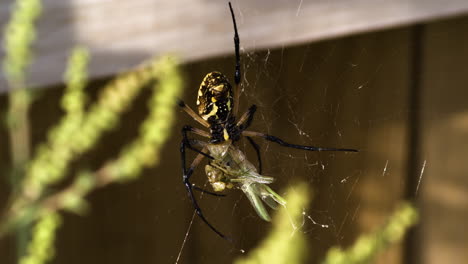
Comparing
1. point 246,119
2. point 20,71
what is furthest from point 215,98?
point 20,71

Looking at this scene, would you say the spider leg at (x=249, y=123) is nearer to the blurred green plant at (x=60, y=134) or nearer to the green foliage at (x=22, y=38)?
the blurred green plant at (x=60, y=134)

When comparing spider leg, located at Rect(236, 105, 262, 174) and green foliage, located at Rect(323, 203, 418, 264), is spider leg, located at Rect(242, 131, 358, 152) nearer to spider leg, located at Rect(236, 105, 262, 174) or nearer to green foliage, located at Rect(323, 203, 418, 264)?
spider leg, located at Rect(236, 105, 262, 174)

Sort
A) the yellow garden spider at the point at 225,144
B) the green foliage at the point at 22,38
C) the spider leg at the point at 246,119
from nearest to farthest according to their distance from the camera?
the green foliage at the point at 22,38
the yellow garden spider at the point at 225,144
the spider leg at the point at 246,119

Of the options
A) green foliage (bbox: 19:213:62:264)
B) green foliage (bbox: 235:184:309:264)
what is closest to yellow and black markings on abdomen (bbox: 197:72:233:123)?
green foliage (bbox: 235:184:309:264)

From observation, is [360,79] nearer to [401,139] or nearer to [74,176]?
[401,139]

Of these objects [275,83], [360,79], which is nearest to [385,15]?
[360,79]

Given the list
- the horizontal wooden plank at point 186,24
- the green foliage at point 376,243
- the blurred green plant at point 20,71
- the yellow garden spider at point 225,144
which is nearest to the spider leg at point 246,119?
the yellow garden spider at point 225,144

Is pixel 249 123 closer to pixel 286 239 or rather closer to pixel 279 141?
pixel 279 141
